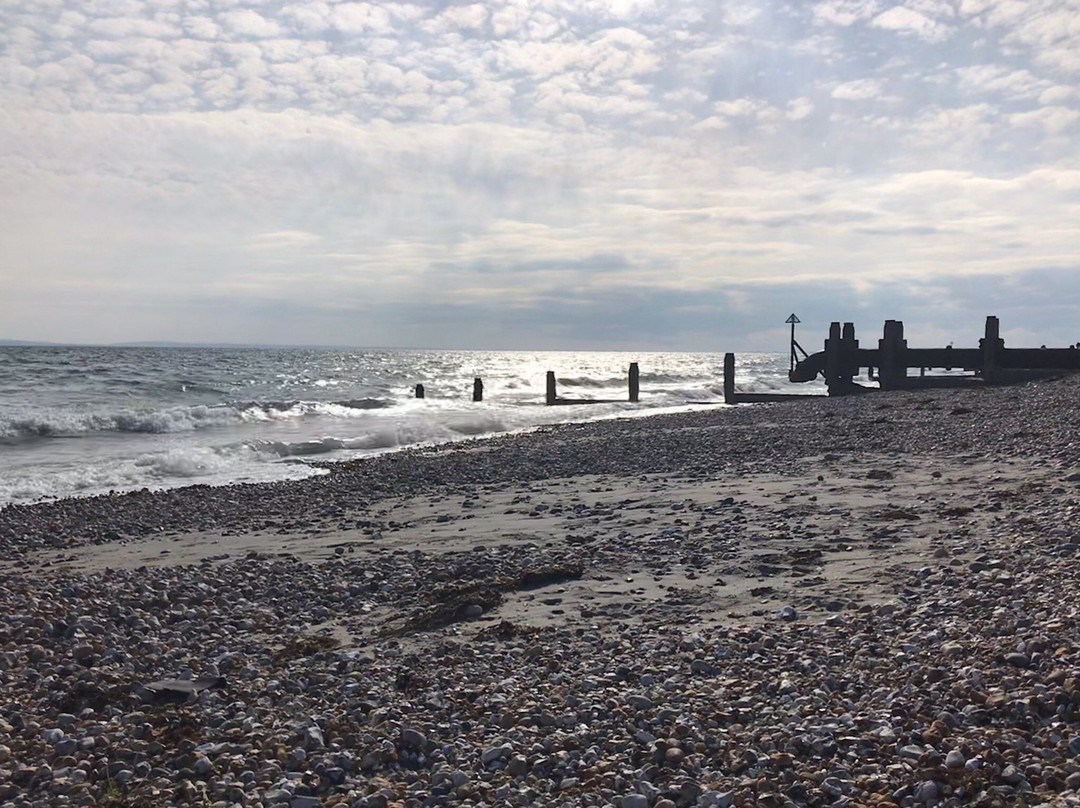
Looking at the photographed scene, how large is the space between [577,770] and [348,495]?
10093 millimetres

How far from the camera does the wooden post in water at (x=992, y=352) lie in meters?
23.7

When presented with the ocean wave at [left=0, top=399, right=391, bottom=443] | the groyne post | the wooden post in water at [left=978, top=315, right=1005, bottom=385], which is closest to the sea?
the ocean wave at [left=0, top=399, right=391, bottom=443]

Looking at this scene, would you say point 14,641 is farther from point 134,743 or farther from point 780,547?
point 780,547

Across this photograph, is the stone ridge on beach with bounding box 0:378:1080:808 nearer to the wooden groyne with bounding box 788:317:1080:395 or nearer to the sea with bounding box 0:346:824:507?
the sea with bounding box 0:346:824:507

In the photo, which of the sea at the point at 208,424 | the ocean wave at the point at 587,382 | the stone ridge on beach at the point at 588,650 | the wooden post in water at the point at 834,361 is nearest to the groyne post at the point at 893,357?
the wooden post in water at the point at 834,361

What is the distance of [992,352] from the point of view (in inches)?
937

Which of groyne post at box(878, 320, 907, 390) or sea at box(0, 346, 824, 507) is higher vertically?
groyne post at box(878, 320, 907, 390)

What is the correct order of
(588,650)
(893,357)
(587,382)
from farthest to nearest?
(587,382) → (893,357) → (588,650)

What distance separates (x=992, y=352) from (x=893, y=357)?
2656mm

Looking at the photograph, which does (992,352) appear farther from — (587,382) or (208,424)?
(587,382)

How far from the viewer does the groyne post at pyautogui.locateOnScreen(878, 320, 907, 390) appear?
2520cm

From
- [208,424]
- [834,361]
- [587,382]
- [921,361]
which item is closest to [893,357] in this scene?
[921,361]

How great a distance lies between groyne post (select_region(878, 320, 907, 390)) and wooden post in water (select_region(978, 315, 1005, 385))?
2.22 meters

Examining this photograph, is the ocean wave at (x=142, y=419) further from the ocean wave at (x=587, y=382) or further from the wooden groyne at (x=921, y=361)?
the ocean wave at (x=587, y=382)
